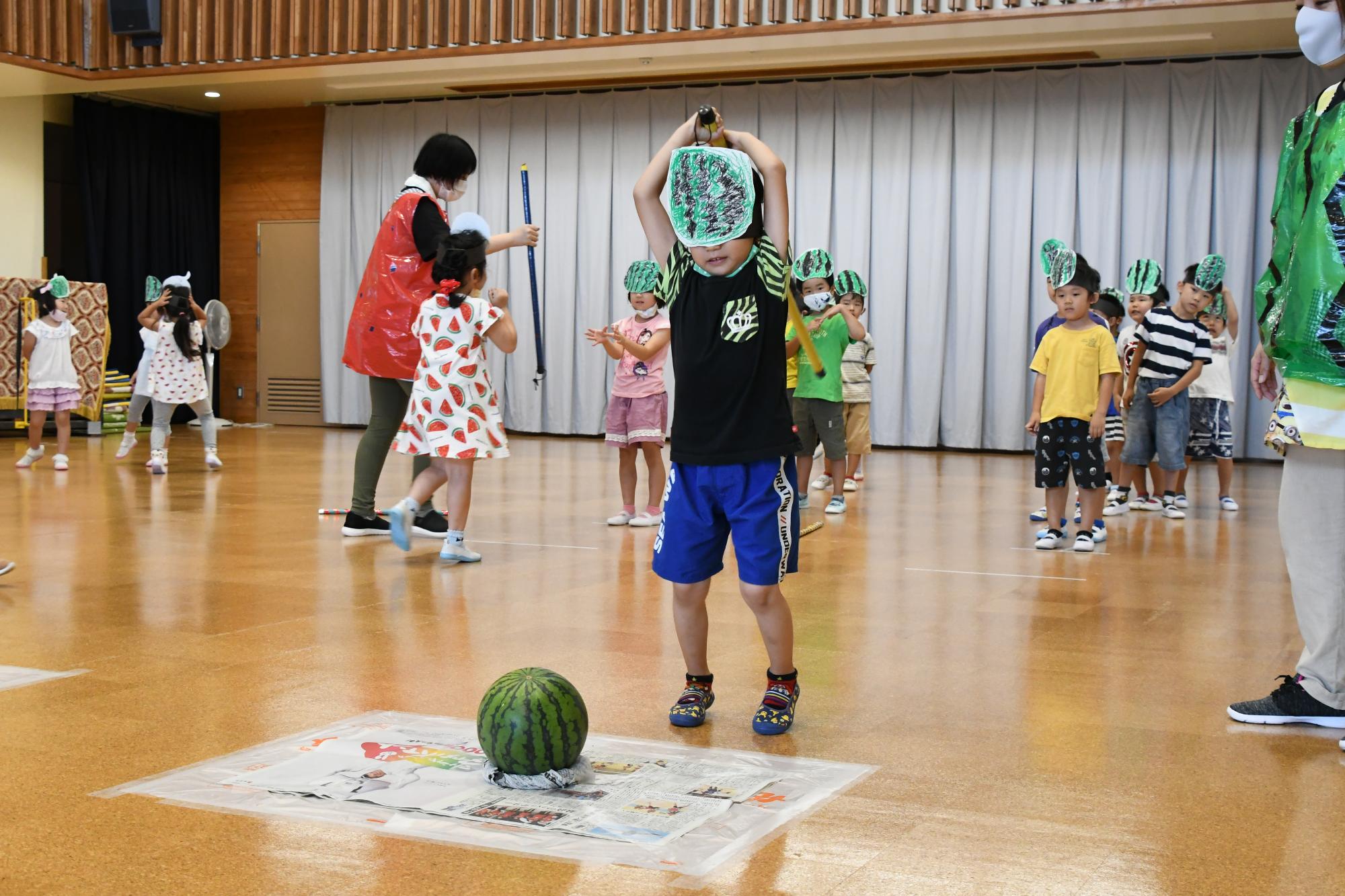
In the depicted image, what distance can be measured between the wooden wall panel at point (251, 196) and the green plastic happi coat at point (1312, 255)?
13.5 m

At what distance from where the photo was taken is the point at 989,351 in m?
12.8

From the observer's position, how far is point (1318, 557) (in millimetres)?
2982

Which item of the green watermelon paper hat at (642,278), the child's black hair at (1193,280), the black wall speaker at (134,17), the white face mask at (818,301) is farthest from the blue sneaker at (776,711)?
the black wall speaker at (134,17)

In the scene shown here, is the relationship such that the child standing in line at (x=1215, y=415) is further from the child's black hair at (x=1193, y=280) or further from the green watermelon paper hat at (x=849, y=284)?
the green watermelon paper hat at (x=849, y=284)

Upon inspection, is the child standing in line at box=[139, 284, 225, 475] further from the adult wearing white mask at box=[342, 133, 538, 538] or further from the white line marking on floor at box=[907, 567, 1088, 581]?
the white line marking on floor at box=[907, 567, 1088, 581]

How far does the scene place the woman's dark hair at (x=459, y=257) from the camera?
540cm

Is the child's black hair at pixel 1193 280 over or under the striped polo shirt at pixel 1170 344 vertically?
over

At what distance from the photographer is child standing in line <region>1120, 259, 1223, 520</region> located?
7242 mm

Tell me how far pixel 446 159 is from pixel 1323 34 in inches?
146

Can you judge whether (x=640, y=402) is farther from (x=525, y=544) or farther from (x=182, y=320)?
(x=182, y=320)

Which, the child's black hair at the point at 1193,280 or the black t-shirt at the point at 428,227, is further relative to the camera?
the child's black hair at the point at 1193,280

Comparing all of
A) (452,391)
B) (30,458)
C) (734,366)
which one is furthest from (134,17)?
(734,366)

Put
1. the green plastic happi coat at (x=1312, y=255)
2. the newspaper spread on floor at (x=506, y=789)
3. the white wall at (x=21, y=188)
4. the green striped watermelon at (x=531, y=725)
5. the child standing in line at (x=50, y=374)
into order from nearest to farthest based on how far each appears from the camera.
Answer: the newspaper spread on floor at (x=506, y=789)
the green striped watermelon at (x=531, y=725)
the green plastic happi coat at (x=1312, y=255)
the child standing in line at (x=50, y=374)
the white wall at (x=21, y=188)

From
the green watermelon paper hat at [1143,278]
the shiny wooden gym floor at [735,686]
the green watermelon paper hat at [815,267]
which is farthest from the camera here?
the green watermelon paper hat at [1143,278]
